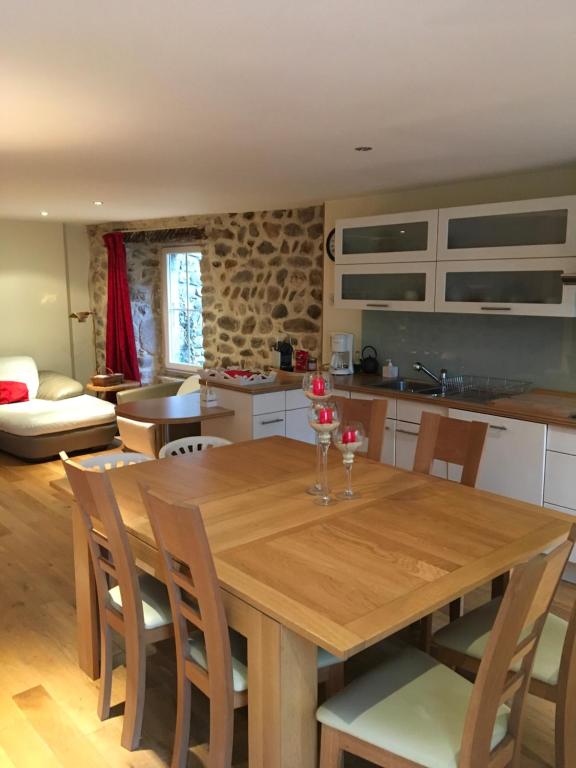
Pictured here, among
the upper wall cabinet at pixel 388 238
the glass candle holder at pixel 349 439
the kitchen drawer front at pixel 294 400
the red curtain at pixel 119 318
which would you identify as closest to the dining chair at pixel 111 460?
the glass candle holder at pixel 349 439

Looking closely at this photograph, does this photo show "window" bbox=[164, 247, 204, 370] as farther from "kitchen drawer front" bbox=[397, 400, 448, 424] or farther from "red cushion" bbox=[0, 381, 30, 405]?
"kitchen drawer front" bbox=[397, 400, 448, 424]

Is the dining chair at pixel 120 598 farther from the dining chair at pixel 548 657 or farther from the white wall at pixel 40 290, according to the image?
the white wall at pixel 40 290

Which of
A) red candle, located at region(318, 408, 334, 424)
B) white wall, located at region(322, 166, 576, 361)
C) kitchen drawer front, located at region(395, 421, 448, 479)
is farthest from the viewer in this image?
kitchen drawer front, located at region(395, 421, 448, 479)

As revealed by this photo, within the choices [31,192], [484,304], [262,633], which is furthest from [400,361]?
[262,633]

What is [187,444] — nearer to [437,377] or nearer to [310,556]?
[310,556]

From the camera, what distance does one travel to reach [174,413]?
165 inches

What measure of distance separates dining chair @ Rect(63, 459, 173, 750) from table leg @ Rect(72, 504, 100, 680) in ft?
0.55

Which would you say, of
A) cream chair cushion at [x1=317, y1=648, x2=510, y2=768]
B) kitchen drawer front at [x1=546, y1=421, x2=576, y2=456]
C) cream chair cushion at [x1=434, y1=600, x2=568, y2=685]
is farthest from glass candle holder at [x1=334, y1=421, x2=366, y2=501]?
kitchen drawer front at [x1=546, y1=421, x2=576, y2=456]

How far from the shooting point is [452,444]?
8.82 ft

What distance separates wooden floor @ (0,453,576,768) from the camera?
2168 mm

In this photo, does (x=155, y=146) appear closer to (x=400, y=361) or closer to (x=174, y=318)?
(x=400, y=361)

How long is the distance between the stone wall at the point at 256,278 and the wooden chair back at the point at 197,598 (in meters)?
3.68

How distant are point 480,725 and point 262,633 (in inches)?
21.4

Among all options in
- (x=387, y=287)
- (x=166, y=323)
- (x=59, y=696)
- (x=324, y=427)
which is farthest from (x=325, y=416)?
(x=166, y=323)
